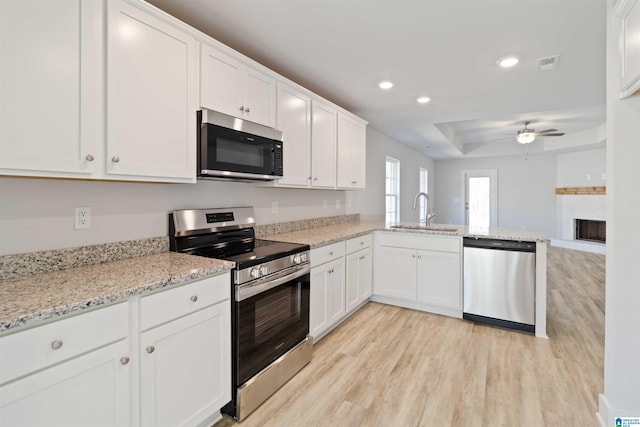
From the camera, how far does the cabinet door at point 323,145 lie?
3023mm

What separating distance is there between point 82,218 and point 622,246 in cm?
287

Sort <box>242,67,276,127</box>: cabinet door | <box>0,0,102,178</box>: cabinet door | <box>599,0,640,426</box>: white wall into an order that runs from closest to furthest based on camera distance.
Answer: <box>0,0,102,178</box>: cabinet door, <box>599,0,640,426</box>: white wall, <box>242,67,276,127</box>: cabinet door

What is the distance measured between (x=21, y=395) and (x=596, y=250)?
907cm

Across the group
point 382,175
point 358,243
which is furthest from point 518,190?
point 358,243

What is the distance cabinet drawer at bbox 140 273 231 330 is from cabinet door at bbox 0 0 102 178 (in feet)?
2.19

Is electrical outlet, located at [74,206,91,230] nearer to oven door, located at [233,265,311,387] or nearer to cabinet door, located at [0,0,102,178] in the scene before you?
cabinet door, located at [0,0,102,178]

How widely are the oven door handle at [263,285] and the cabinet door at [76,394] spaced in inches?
24.0

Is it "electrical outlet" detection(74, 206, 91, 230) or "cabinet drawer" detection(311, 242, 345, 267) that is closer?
"electrical outlet" detection(74, 206, 91, 230)

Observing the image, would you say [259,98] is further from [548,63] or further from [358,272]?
[548,63]

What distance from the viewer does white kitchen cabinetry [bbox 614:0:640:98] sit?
143 centimetres

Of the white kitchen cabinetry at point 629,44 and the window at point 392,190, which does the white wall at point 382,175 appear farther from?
the white kitchen cabinetry at point 629,44

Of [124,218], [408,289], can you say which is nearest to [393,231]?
[408,289]

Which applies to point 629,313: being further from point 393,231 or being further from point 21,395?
point 21,395

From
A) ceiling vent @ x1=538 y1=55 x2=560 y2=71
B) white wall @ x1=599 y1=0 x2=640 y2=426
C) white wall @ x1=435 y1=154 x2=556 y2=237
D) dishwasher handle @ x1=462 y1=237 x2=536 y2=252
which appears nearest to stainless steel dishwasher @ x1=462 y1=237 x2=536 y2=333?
dishwasher handle @ x1=462 y1=237 x2=536 y2=252
